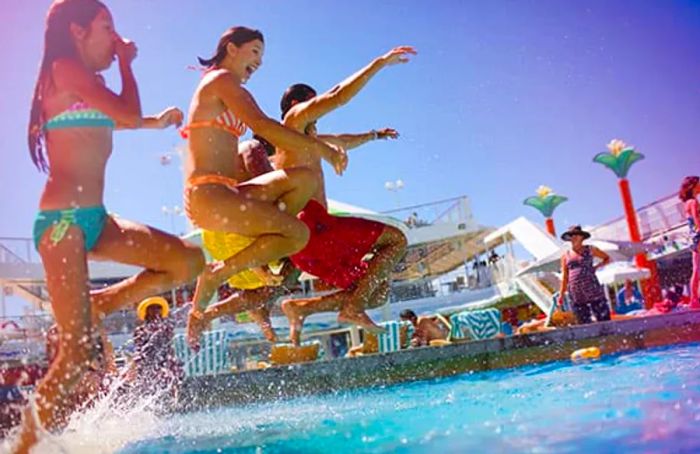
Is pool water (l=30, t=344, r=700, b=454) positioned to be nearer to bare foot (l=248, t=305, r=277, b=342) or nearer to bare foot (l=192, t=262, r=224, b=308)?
bare foot (l=248, t=305, r=277, b=342)

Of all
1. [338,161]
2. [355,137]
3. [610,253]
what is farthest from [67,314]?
[610,253]

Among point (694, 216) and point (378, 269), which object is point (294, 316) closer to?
point (378, 269)

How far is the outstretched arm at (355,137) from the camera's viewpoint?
4938mm

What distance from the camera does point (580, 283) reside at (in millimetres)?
8273

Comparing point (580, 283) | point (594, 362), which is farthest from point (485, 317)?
point (594, 362)

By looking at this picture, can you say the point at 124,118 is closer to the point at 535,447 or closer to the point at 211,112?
the point at 211,112

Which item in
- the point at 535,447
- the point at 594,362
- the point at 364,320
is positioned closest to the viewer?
the point at 535,447

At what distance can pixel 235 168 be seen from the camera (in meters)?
3.73

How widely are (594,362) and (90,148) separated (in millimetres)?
4601

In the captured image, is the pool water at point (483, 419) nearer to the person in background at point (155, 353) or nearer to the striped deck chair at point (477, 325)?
the person in background at point (155, 353)

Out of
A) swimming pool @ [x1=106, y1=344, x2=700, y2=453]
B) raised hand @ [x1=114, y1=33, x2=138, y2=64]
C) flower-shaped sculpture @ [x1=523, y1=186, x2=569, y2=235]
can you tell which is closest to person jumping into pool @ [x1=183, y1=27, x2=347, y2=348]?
raised hand @ [x1=114, y1=33, x2=138, y2=64]

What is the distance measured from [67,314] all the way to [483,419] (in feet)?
6.47

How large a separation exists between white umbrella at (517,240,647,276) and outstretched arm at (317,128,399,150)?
43.9ft

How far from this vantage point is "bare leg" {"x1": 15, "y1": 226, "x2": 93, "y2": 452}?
2693mm
